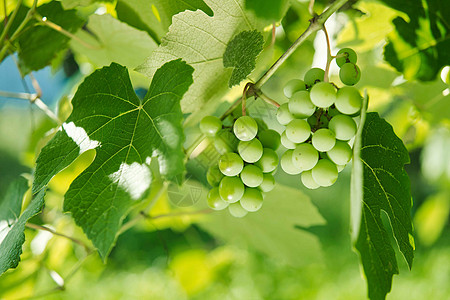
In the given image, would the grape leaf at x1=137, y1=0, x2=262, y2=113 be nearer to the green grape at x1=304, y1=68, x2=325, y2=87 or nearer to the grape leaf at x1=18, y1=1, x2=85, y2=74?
the green grape at x1=304, y1=68, x2=325, y2=87

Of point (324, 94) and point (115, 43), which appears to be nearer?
point (324, 94)

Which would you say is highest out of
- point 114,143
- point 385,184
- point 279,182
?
point 114,143

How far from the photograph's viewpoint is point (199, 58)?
0.35 m

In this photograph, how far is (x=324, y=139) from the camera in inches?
12.2

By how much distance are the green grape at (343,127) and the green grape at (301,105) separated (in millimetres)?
20

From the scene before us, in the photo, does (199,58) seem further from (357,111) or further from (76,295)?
(76,295)

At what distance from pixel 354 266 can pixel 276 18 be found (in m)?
2.71

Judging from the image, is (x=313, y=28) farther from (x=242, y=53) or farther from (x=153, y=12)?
(x=153, y=12)

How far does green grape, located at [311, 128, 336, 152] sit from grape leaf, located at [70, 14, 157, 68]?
0.20 meters

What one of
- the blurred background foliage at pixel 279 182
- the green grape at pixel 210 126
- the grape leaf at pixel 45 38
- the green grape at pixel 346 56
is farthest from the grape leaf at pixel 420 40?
the grape leaf at pixel 45 38

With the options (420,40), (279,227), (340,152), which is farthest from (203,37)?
(279,227)

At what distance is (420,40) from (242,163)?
0.25 meters

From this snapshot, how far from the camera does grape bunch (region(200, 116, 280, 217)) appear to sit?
352mm

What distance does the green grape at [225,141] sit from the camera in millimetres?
369
